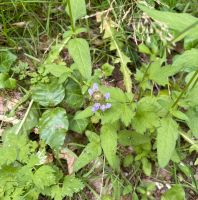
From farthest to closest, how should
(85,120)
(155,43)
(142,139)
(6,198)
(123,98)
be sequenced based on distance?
(155,43) → (85,120) → (142,139) → (6,198) → (123,98)

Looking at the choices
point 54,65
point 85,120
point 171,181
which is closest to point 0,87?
point 54,65

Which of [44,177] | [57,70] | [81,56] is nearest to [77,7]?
[81,56]

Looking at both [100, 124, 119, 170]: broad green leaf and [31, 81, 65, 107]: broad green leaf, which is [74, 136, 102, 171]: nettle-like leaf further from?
[31, 81, 65, 107]: broad green leaf

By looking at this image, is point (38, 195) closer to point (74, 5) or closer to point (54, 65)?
point (54, 65)

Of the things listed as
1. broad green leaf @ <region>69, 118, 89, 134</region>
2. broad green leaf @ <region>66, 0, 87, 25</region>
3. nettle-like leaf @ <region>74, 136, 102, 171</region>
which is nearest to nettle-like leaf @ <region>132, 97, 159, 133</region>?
nettle-like leaf @ <region>74, 136, 102, 171</region>

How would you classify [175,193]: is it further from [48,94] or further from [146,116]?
[48,94]

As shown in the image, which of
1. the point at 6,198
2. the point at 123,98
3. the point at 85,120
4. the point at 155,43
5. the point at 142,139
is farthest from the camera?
the point at 155,43

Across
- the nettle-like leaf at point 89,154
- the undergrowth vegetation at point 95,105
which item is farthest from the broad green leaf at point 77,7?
the nettle-like leaf at point 89,154

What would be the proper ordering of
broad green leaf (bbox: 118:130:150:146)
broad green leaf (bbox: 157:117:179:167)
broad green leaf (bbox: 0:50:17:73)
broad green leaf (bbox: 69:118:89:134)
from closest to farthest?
broad green leaf (bbox: 157:117:179:167)
broad green leaf (bbox: 118:130:150:146)
broad green leaf (bbox: 69:118:89:134)
broad green leaf (bbox: 0:50:17:73)
